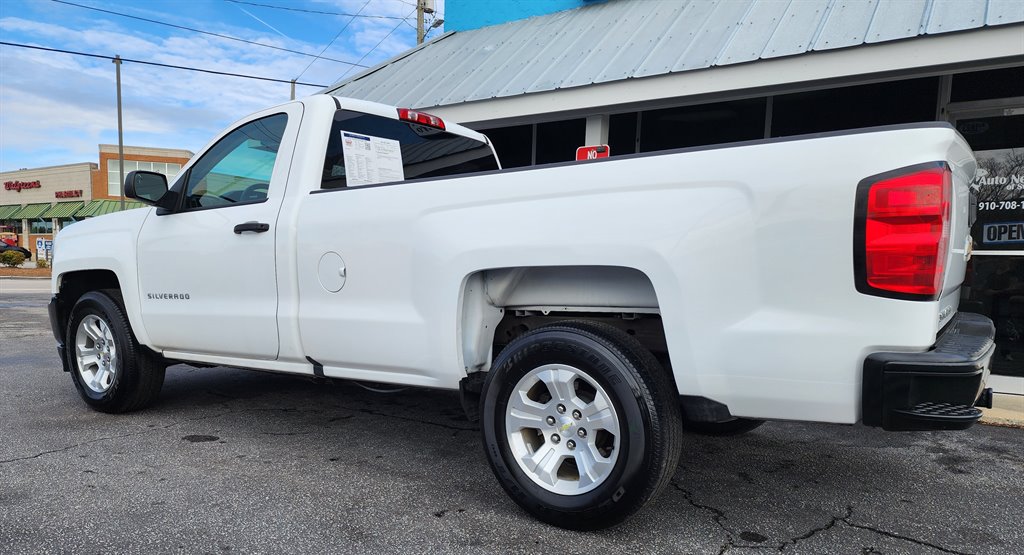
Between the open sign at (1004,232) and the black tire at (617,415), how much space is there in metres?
5.17

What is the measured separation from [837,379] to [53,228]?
62344 mm

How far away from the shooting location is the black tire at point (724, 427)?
377cm

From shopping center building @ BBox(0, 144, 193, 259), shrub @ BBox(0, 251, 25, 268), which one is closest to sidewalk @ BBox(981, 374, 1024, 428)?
shrub @ BBox(0, 251, 25, 268)

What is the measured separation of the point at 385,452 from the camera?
3805 millimetres

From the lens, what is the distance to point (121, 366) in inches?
174

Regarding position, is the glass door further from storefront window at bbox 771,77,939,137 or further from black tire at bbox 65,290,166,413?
black tire at bbox 65,290,166,413

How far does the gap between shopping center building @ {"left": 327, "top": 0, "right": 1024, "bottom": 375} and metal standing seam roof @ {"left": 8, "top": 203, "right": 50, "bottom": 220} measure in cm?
5724

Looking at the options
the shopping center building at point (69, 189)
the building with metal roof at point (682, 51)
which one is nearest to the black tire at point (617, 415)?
the building with metal roof at point (682, 51)

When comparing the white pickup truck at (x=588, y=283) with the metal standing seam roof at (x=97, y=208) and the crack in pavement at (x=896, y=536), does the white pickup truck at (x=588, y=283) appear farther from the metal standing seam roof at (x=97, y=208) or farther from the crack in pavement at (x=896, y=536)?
the metal standing seam roof at (x=97, y=208)

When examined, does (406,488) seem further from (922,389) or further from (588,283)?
(922,389)

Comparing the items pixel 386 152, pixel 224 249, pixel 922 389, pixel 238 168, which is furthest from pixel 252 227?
pixel 922 389

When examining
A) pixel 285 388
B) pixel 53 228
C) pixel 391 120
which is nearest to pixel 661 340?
pixel 391 120

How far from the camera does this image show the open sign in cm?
606

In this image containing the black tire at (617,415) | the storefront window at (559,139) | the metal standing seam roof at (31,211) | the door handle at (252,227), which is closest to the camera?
the black tire at (617,415)
